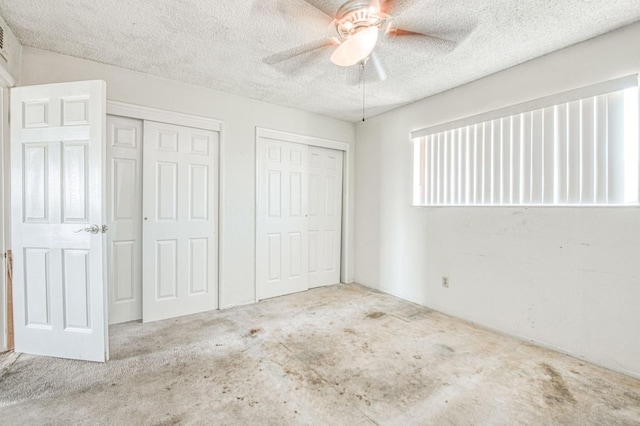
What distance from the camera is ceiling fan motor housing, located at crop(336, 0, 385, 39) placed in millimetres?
1725

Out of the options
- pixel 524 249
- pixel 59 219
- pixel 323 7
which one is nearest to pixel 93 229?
pixel 59 219

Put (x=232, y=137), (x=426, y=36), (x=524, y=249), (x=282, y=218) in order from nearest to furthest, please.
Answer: (x=426, y=36), (x=524, y=249), (x=232, y=137), (x=282, y=218)

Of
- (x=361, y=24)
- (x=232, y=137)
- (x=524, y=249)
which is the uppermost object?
(x=361, y=24)

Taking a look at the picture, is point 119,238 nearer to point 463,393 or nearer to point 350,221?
point 350,221

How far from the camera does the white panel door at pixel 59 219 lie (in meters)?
2.18

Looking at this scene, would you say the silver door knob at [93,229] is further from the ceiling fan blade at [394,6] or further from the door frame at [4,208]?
the ceiling fan blade at [394,6]

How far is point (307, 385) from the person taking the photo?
1921 millimetres

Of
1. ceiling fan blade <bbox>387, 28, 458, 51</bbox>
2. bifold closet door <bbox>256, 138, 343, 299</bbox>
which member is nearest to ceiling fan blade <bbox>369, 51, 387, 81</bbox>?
ceiling fan blade <bbox>387, 28, 458, 51</bbox>

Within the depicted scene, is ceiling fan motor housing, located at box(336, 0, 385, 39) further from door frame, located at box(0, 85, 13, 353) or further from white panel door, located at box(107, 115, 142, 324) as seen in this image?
door frame, located at box(0, 85, 13, 353)

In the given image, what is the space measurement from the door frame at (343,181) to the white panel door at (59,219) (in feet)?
5.29

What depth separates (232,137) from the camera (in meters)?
3.37

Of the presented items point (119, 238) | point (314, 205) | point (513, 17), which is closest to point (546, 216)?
point (513, 17)

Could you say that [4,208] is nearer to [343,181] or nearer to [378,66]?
[378,66]

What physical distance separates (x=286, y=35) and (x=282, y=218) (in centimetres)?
218
